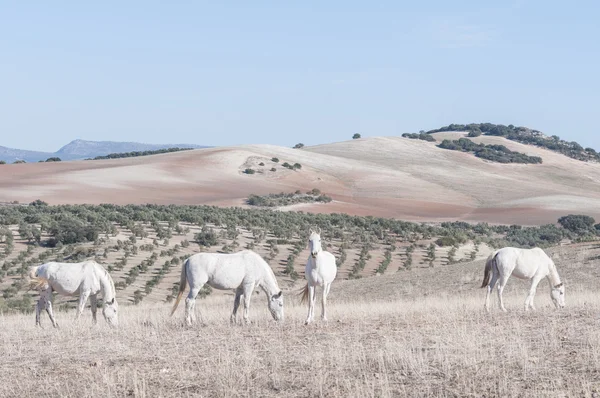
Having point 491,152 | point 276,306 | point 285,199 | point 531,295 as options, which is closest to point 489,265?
point 531,295

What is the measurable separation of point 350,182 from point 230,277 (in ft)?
288

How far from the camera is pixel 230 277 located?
60.4ft

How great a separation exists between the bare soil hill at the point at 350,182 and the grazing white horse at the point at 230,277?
201 ft

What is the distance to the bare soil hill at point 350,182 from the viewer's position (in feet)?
280

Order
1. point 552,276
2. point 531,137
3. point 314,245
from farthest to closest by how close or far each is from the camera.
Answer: point 531,137, point 552,276, point 314,245

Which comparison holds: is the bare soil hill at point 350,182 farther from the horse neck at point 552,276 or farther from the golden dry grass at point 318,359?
the golden dry grass at point 318,359

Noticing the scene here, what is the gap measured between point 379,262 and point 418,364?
35.6m

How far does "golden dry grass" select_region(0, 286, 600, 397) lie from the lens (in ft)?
36.3

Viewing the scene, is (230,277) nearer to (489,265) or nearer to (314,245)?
(314,245)

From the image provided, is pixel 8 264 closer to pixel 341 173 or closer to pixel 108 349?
pixel 108 349

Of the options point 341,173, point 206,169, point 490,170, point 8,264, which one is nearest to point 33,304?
point 8,264

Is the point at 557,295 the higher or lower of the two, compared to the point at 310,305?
higher

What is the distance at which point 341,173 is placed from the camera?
11056 cm

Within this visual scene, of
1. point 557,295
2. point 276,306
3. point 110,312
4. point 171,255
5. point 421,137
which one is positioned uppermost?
point 421,137
